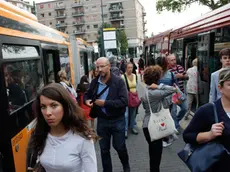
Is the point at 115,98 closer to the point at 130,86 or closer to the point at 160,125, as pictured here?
the point at 160,125

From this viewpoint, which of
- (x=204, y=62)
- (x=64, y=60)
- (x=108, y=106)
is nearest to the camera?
(x=108, y=106)

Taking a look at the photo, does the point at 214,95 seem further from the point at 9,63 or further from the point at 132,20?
the point at 132,20

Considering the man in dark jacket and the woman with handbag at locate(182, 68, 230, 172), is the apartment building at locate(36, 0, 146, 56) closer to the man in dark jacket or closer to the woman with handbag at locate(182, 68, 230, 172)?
the man in dark jacket

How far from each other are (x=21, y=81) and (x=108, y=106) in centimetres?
137

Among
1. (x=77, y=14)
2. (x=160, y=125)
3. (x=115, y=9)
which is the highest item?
(x=115, y=9)

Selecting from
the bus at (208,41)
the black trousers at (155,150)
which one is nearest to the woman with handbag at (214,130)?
the black trousers at (155,150)

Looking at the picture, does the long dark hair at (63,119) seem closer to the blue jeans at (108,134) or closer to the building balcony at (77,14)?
the blue jeans at (108,134)

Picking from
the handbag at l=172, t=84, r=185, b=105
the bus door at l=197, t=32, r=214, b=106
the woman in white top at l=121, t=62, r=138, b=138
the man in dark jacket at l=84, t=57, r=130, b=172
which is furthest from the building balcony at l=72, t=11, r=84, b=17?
the man in dark jacket at l=84, t=57, r=130, b=172

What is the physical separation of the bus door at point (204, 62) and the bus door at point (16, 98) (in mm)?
4448

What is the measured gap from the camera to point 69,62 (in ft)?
29.4

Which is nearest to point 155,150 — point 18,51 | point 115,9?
point 18,51

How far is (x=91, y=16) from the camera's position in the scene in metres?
87.9

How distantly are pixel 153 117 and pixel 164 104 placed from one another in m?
0.28

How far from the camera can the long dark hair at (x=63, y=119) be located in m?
1.91
